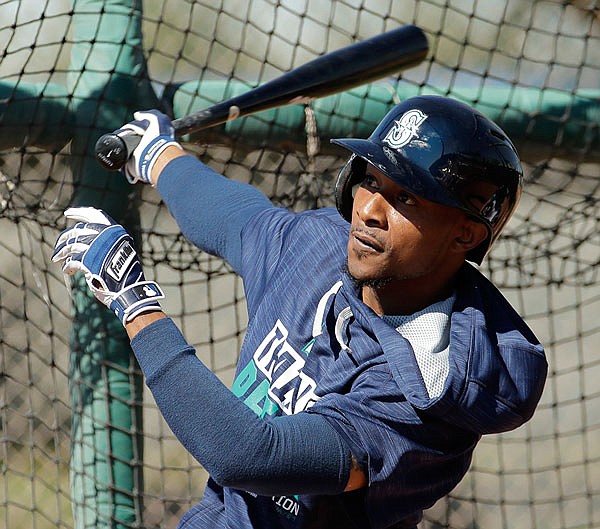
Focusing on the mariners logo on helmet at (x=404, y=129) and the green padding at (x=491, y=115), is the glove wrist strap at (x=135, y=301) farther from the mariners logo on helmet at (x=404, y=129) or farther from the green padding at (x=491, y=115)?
the green padding at (x=491, y=115)

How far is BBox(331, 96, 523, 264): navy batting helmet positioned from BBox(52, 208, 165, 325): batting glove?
0.35m

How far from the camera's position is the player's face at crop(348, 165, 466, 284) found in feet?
4.37

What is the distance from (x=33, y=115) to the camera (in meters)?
2.02

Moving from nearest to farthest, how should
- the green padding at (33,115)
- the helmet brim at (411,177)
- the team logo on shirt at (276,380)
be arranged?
the helmet brim at (411,177) < the team logo on shirt at (276,380) < the green padding at (33,115)

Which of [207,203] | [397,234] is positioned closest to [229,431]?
[397,234]

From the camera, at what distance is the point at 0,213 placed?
2.12 meters

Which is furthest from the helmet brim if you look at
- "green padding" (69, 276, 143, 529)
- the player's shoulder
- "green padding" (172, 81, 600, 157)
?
"green padding" (69, 276, 143, 529)

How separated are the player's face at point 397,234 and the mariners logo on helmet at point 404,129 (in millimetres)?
49

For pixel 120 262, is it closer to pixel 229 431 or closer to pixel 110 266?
pixel 110 266

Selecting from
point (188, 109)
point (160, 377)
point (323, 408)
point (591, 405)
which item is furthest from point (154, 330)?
point (591, 405)

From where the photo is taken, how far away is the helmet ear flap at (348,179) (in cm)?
149

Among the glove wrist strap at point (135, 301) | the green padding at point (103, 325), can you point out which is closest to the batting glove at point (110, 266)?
the glove wrist strap at point (135, 301)

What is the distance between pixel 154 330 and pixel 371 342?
303 mm

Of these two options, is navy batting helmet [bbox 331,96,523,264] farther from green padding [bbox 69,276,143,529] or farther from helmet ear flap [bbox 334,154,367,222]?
green padding [bbox 69,276,143,529]
